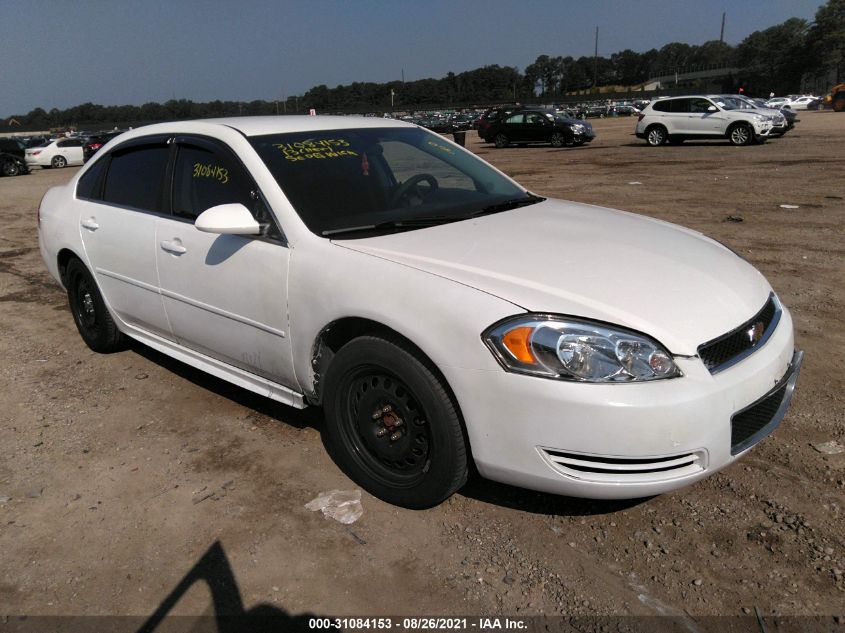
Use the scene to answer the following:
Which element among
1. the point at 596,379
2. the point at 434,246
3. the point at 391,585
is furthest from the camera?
the point at 434,246

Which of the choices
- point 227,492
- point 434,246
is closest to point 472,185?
point 434,246

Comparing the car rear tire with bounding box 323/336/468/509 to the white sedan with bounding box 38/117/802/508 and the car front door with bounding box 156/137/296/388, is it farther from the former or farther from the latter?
the car front door with bounding box 156/137/296/388

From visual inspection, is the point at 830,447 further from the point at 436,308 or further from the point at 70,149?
the point at 70,149

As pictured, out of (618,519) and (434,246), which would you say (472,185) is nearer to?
(434,246)

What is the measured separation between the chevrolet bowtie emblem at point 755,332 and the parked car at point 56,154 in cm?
3007

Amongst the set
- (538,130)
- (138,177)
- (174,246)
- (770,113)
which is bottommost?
(538,130)

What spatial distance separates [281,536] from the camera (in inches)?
110

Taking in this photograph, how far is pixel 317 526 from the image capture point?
9.39 ft

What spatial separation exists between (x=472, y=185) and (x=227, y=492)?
2143mm

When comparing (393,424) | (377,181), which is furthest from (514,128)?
(393,424)

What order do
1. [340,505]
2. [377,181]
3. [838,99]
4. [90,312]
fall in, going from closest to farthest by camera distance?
[340,505], [377,181], [90,312], [838,99]

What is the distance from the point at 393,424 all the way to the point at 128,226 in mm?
2294

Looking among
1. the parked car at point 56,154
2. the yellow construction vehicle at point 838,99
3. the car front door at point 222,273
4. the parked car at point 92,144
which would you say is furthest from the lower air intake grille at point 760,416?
the yellow construction vehicle at point 838,99

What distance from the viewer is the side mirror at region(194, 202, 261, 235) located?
3.08 metres
